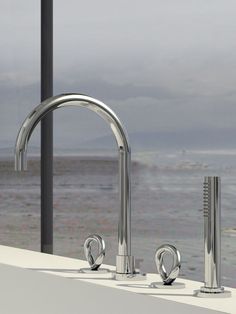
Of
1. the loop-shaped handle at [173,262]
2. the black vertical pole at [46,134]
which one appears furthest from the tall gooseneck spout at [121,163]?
the black vertical pole at [46,134]

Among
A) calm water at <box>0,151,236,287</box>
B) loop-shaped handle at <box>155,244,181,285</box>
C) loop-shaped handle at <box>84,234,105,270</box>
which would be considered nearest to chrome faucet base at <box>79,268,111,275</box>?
loop-shaped handle at <box>84,234,105,270</box>

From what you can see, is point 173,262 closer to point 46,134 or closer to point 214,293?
point 214,293

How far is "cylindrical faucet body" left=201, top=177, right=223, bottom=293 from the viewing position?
1300 mm

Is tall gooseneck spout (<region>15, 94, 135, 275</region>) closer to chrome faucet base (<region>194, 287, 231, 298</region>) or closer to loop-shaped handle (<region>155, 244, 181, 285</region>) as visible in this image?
loop-shaped handle (<region>155, 244, 181, 285</region>)

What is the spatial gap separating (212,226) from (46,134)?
1.44 m

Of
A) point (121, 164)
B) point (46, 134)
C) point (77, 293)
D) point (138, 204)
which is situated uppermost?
point (46, 134)

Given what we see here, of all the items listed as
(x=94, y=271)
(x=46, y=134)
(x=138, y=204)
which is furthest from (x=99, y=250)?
(x=138, y=204)

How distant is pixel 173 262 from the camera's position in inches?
54.3

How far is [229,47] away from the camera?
2707 mm

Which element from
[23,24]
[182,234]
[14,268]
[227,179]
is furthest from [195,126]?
[14,268]

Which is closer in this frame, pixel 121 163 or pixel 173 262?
pixel 173 262

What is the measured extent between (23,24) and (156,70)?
510mm

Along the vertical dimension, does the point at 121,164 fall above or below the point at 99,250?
above

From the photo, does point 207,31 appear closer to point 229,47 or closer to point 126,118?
point 229,47
